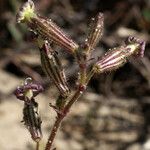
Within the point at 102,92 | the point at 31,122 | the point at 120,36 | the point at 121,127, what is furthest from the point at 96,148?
the point at 31,122

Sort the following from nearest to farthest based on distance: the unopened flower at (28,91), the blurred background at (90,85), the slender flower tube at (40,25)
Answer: the slender flower tube at (40,25), the unopened flower at (28,91), the blurred background at (90,85)

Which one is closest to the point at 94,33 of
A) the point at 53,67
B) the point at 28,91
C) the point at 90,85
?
the point at 53,67

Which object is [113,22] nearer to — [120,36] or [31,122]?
[120,36]

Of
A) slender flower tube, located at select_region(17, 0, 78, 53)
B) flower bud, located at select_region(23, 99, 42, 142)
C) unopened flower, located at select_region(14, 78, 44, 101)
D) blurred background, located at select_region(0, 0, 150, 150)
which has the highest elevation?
blurred background, located at select_region(0, 0, 150, 150)

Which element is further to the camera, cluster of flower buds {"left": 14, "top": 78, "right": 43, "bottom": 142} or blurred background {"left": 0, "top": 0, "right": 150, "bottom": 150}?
blurred background {"left": 0, "top": 0, "right": 150, "bottom": 150}

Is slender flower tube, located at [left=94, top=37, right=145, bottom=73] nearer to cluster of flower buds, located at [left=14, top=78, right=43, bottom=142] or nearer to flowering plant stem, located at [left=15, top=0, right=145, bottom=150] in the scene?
flowering plant stem, located at [left=15, top=0, right=145, bottom=150]

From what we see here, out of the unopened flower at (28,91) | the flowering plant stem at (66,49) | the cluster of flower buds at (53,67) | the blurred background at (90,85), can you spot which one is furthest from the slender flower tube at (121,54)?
the blurred background at (90,85)

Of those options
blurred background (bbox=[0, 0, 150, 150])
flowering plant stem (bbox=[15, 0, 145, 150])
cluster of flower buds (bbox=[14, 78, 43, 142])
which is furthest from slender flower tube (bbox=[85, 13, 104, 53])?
blurred background (bbox=[0, 0, 150, 150])

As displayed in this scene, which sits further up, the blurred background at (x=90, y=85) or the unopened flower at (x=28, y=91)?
the blurred background at (x=90, y=85)

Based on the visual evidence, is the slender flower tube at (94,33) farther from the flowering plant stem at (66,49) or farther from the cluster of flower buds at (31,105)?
the cluster of flower buds at (31,105)
